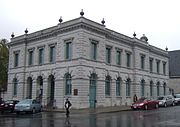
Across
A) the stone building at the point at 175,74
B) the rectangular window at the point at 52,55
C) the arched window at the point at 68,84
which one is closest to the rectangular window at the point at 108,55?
the arched window at the point at 68,84

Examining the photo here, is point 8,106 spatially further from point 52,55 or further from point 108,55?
point 108,55

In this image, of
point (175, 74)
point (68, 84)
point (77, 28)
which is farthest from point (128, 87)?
point (175, 74)

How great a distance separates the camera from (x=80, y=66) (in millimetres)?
33875

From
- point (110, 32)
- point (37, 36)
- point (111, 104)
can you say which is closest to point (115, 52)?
point (110, 32)

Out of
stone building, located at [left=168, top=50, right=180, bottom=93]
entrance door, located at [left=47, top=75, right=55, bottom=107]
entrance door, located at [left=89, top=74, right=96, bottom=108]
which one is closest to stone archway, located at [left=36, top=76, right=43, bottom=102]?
entrance door, located at [left=47, top=75, right=55, bottom=107]

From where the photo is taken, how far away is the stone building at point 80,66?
34.6m

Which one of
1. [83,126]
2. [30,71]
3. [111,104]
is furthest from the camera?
[30,71]

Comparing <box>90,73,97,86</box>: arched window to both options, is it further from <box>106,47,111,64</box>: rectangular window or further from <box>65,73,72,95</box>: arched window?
<box>106,47,111,64</box>: rectangular window

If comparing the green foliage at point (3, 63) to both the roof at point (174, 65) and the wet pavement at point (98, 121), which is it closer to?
the wet pavement at point (98, 121)

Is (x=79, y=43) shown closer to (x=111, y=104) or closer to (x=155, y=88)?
(x=111, y=104)

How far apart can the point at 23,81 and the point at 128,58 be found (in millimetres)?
15796

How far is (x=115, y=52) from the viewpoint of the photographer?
133 ft

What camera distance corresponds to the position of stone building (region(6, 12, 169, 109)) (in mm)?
34562

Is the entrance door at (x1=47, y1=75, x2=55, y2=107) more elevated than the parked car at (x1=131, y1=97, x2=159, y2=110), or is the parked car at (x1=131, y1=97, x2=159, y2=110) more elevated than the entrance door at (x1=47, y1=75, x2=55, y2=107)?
the entrance door at (x1=47, y1=75, x2=55, y2=107)
